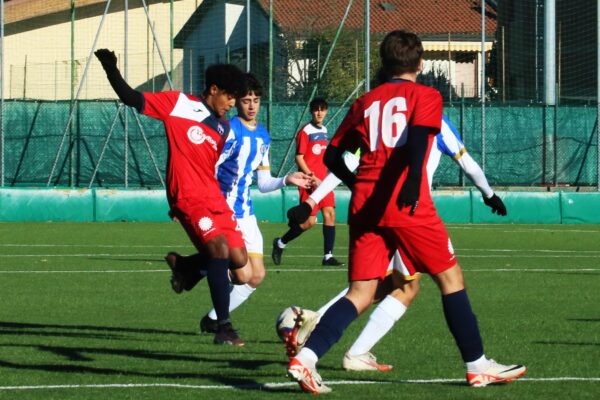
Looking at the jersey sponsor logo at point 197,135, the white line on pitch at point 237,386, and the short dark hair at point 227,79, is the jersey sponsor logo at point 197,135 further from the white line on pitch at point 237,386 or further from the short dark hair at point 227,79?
the white line on pitch at point 237,386

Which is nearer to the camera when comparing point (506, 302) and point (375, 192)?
point (375, 192)

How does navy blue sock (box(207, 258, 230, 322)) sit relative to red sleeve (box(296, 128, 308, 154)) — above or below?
below

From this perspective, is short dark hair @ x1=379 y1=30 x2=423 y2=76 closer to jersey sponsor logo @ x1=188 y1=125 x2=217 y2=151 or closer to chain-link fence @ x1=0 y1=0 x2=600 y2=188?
jersey sponsor logo @ x1=188 y1=125 x2=217 y2=151

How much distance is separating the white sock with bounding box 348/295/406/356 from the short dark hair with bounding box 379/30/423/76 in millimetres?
1505

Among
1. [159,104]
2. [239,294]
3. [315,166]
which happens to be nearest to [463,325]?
[159,104]

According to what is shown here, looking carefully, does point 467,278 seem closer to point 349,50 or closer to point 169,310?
point 169,310

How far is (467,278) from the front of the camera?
15.3m

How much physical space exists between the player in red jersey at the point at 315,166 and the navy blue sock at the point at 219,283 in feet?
23.3

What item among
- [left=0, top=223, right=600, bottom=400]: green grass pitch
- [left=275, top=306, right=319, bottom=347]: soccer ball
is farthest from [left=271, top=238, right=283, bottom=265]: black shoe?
[left=275, top=306, right=319, bottom=347]: soccer ball

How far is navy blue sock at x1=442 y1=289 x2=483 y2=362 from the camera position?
7293 mm

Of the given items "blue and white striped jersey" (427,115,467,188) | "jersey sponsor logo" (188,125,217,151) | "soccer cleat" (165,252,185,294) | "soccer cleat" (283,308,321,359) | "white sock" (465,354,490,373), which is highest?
"jersey sponsor logo" (188,125,217,151)

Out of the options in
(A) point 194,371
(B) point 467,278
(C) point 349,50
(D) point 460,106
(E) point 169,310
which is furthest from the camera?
(C) point 349,50

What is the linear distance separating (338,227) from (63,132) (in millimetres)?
7858

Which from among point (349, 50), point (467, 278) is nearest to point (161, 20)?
point (349, 50)
